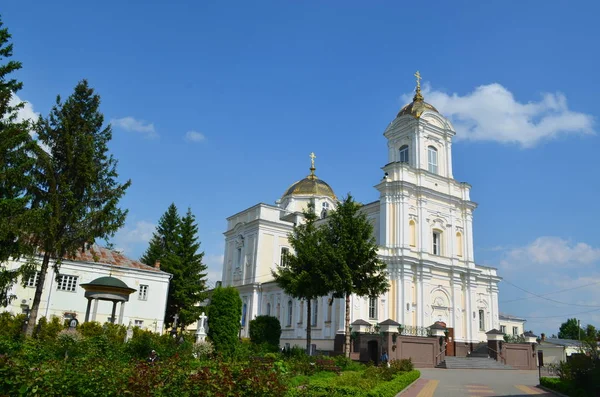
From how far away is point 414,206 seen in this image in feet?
139

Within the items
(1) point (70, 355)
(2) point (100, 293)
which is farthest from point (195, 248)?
(1) point (70, 355)

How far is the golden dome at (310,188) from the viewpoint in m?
60.2

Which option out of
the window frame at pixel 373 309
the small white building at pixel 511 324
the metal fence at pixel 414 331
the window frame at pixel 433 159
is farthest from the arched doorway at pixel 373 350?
the small white building at pixel 511 324

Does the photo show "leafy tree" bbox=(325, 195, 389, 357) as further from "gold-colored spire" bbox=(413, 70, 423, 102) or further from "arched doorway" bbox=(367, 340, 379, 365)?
"gold-colored spire" bbox=(413, 70, 423, 102)

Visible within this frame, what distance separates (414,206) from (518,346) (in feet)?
44.0

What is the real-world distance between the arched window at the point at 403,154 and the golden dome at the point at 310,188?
15.7 meters

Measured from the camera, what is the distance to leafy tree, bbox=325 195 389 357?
27.3m

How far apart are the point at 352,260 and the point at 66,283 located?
19635mm

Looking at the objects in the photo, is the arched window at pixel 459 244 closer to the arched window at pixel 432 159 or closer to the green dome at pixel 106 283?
the arched window at pixel 432 159

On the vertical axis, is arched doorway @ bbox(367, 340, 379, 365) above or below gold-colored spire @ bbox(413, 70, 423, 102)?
below

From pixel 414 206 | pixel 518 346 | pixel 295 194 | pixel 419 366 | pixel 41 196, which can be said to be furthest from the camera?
pixel 295 194

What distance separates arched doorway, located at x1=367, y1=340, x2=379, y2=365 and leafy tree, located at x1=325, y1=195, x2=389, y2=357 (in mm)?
4705

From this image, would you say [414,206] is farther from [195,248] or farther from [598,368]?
[598,368]

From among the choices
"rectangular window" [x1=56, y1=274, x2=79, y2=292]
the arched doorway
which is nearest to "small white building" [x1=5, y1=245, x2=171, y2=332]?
"rectangular window" [x1=56, y1=274, x2=79, y2=292]
